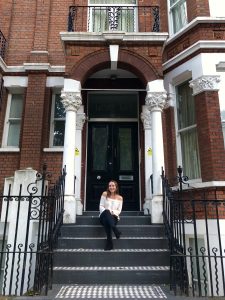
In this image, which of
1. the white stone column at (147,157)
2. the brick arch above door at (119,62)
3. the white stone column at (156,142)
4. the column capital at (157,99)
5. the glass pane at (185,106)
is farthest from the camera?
the white stone column at (147,157)

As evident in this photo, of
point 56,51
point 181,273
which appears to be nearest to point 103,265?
point 181,273

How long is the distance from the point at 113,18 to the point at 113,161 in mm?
4309

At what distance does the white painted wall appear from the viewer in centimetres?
796

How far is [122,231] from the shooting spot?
6.29 m

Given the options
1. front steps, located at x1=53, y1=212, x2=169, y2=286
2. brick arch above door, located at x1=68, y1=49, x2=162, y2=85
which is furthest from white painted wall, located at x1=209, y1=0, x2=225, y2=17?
front steps, located at x1=53, y1=212, x2=169, y2=286

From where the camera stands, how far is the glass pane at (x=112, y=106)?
9.65m

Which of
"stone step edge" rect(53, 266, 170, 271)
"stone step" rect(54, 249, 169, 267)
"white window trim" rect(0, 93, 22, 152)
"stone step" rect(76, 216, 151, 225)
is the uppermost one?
"white window trim" rect(0, 93, 22, 152)

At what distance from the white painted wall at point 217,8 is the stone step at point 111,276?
660 centimetres

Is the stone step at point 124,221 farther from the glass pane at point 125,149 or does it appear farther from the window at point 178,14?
the window at point 178,14

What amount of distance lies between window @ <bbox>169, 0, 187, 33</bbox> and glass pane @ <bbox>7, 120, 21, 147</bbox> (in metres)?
5.55

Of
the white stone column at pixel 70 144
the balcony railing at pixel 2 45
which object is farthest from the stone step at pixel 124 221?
the balcony railing at pixel 2 45

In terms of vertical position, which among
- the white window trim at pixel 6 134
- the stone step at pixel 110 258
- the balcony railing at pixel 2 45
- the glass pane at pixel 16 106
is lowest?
the stone step at pixel 110 258

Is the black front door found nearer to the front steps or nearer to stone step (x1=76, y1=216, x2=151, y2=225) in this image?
stone step (x1=76, y1=216, x2=151, y2=225)

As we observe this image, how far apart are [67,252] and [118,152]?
14.3ft
